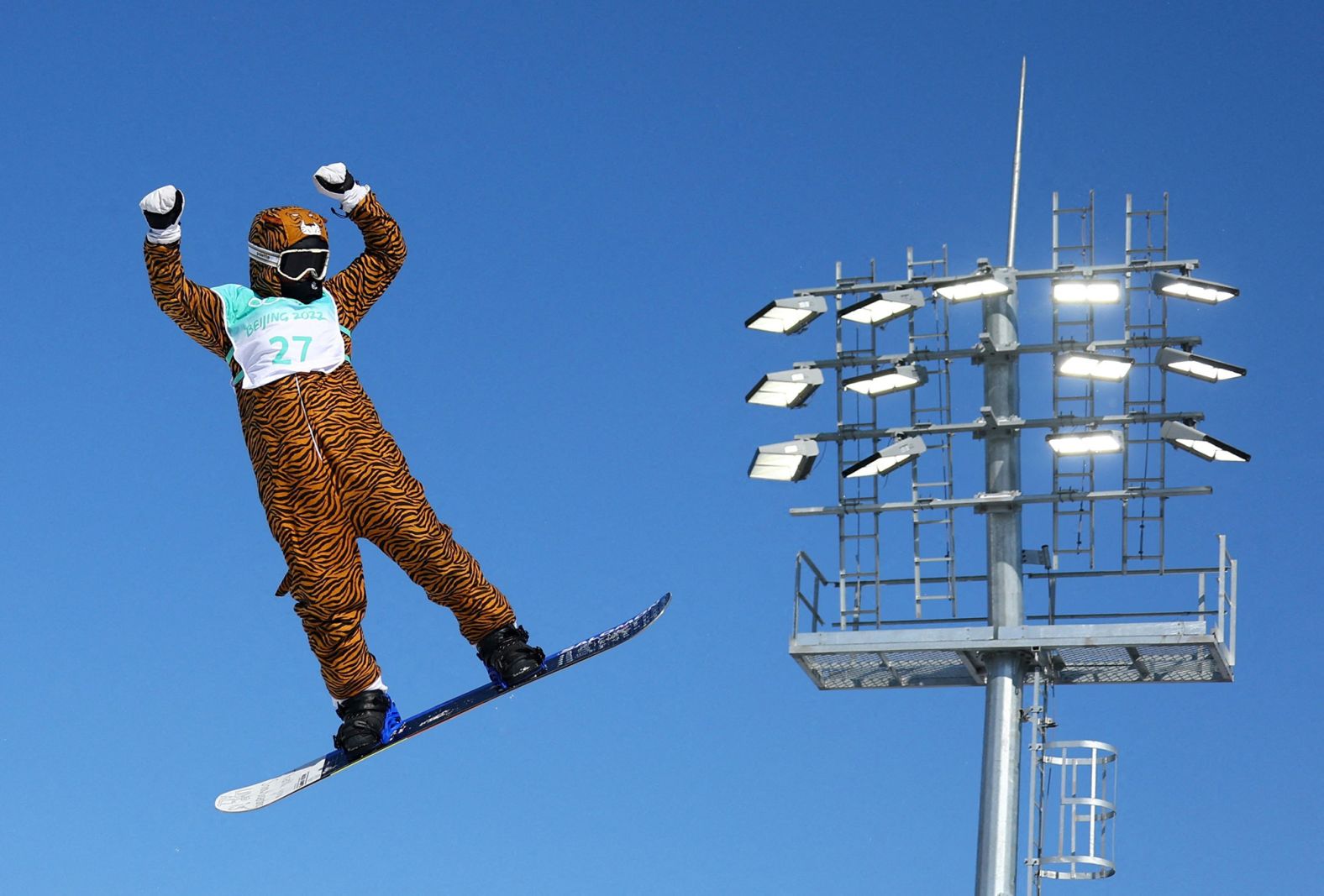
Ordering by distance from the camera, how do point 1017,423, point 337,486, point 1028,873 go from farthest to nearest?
point 1017,423 → point 1028,873 → point 337,486

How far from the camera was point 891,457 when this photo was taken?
22.3 metres

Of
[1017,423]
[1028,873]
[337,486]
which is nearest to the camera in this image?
[337,486]

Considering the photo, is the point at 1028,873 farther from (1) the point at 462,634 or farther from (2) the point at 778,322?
(1) the point at 462,634

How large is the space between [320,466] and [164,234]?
1.50 meters

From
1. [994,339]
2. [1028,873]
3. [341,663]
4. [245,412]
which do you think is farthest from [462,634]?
[994,339]

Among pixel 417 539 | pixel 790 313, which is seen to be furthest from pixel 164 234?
pixel 790 313

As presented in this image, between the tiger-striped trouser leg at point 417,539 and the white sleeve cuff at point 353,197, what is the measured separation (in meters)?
1.31

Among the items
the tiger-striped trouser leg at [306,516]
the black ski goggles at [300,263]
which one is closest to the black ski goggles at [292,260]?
the black ski goggles at [300,263]

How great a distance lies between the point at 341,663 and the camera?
14.8m

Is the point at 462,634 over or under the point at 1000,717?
under

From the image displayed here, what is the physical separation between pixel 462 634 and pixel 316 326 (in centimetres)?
196

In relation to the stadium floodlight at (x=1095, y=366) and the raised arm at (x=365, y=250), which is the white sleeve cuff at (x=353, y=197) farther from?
the stadium floodlight at (x=1095, y=366)

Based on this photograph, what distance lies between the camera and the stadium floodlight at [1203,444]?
21.8 meters

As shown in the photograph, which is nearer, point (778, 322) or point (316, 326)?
point (316, 326)
